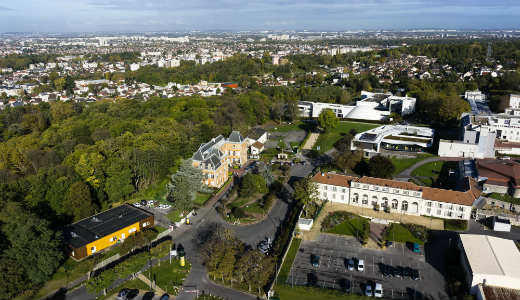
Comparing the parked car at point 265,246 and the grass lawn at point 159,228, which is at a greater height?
the parked car at point 265,246

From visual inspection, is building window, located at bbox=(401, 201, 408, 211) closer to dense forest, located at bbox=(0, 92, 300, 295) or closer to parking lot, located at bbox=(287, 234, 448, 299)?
parking lot, located at bbox=(287, 234, 448, 299)

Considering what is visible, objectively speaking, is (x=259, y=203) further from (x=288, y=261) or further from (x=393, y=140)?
(x=393, y=140)

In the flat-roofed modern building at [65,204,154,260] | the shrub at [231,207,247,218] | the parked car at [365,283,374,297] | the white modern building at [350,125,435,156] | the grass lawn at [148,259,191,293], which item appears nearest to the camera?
the parked car at [365,283,374,297]

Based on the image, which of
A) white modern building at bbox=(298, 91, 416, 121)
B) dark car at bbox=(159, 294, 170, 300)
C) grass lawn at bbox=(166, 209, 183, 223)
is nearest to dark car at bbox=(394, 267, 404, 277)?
dark car at bbox=(159, 294, 170, 300)

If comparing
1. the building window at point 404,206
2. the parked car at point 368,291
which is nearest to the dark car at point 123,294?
the parked car at point 368,291

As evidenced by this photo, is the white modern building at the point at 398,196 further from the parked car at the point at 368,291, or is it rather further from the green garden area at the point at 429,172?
the parked car at the point at 368,291

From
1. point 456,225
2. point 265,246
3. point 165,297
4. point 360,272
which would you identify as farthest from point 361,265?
point 165,297
